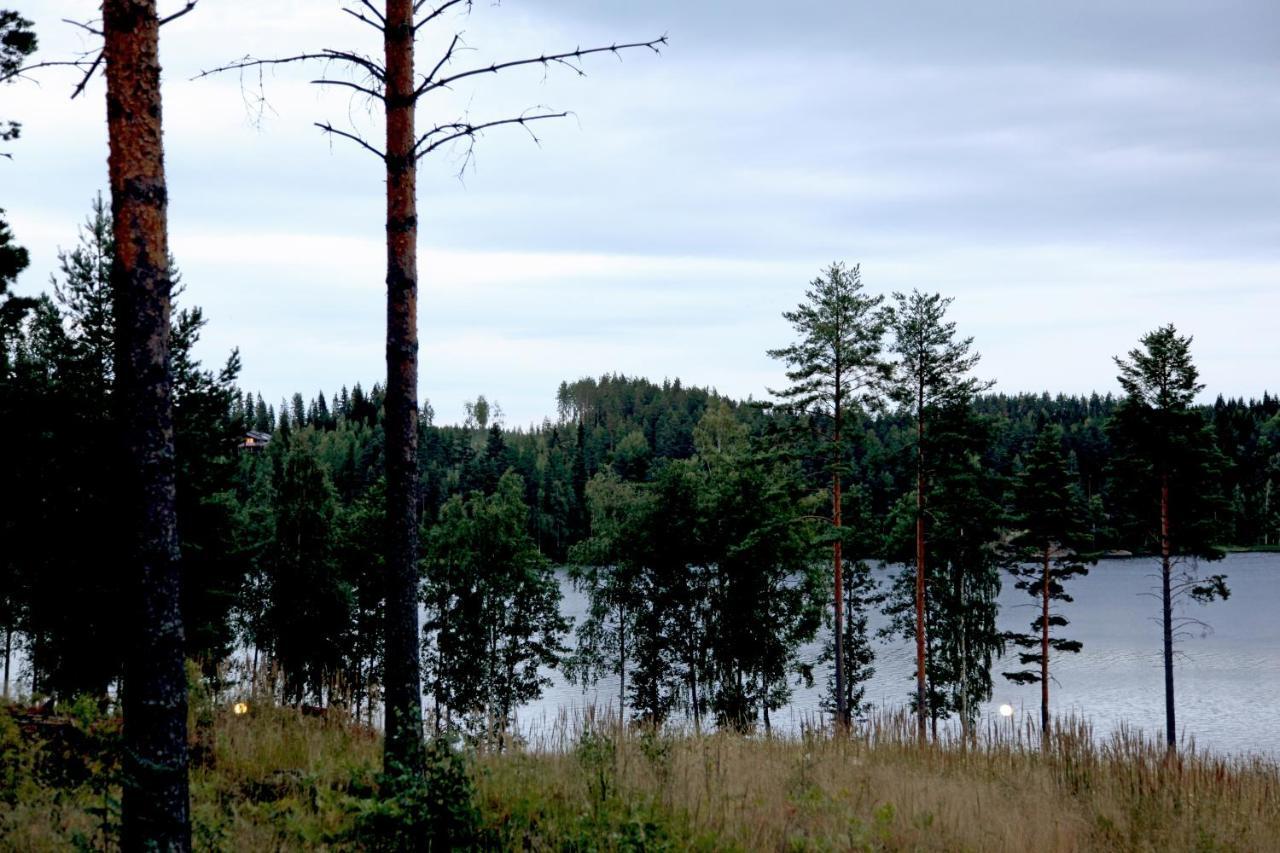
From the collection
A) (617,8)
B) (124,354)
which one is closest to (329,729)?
(124,354)

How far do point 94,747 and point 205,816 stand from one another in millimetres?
2634

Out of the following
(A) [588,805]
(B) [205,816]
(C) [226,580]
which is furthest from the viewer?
(C) [226,580]

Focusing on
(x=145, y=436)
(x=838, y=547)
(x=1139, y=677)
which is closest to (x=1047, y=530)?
(x=838, y=547)

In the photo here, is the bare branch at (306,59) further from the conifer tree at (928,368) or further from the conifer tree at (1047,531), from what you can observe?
the conifer tree at (1047,531)

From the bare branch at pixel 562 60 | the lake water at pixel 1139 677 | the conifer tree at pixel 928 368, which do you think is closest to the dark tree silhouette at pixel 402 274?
the bare branch at pixel 562 60

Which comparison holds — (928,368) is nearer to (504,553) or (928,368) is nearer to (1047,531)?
(1047,531)

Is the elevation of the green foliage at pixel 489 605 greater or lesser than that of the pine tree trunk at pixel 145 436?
lesser

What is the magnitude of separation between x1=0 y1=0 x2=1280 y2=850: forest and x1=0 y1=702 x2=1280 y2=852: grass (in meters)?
0.04

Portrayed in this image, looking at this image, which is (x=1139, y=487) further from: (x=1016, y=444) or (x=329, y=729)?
(x=1016, y=444)

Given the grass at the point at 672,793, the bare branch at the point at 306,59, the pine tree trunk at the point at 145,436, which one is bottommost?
the grass at the point at 672,793

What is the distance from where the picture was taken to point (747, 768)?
7.64 m

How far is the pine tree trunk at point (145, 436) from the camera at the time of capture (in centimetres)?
479

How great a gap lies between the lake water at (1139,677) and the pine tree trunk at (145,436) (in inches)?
825

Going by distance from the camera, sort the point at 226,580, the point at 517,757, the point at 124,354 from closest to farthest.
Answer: the point at 124,354 → the point at 517,757 → the point at 226,580
